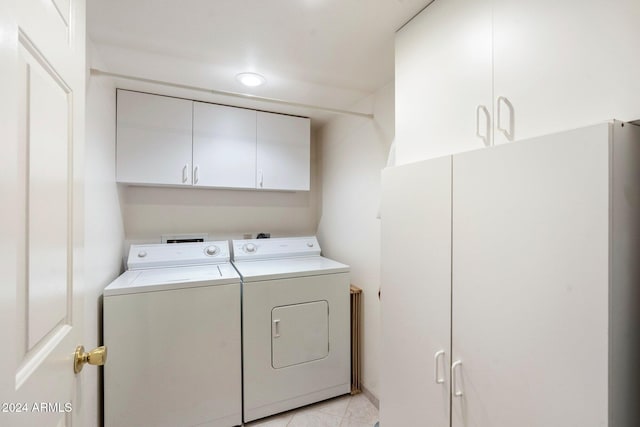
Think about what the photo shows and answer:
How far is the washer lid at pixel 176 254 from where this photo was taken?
225 cm

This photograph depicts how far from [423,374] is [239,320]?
1241mm

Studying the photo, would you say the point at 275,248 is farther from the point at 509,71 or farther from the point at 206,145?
the point at 509,71

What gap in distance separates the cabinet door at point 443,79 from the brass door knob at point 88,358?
141 centimetres

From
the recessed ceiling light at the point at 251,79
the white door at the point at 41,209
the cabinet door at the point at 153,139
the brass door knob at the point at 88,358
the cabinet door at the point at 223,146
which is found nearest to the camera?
the white door at the point at 41,209

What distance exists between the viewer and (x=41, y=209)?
638 millimetres

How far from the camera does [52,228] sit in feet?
2.29

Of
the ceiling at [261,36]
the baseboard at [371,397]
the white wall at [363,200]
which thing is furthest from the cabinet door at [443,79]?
the baseboard at [371,397]

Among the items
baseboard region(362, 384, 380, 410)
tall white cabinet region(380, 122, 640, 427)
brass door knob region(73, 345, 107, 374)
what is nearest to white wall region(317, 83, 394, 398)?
baseboard region(362, 384, 380, 410)

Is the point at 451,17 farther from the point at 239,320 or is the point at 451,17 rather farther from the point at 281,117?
the point at 239,320

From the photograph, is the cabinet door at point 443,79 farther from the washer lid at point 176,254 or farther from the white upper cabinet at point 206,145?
the washer lid at point 176,254

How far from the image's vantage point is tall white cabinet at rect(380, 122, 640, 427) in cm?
71

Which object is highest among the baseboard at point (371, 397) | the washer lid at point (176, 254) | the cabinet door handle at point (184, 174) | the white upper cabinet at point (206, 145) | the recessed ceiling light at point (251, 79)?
the recessed ceiling light at point (251, 79)

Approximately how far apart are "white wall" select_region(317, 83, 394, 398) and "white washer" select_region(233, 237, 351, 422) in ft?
0.61

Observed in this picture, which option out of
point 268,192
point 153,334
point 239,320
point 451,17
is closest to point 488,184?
point 451,17
